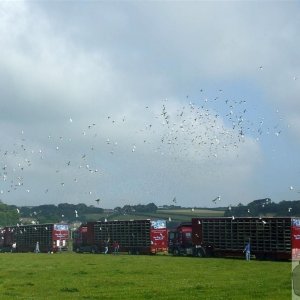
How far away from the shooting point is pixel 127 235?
84500 mm

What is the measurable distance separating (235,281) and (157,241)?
48.2 m

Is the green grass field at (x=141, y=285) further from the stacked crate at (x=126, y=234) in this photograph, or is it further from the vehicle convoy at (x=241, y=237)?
the stacked crate at (x=126, y=234)

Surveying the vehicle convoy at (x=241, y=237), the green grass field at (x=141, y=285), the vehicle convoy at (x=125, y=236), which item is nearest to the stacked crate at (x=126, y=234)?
the vehicle convoy at (x=125, y=236)

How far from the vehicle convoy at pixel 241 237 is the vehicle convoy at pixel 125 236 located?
4.58 meters

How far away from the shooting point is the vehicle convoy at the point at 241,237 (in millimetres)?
60469

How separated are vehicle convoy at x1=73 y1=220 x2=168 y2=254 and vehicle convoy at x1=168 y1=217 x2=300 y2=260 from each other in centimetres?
458

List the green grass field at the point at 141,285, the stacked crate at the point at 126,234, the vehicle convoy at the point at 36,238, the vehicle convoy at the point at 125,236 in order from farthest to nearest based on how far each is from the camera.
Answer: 1. the vehicle convoy at the point at 36,238
2. the stacked crate at the point at 126,234
3. the vehicle convoy at the point at 125,236
4. the green grass field at the point at 141,285

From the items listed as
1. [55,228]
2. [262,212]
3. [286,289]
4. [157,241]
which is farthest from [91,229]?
[286,289]

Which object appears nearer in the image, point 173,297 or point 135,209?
point 173,297

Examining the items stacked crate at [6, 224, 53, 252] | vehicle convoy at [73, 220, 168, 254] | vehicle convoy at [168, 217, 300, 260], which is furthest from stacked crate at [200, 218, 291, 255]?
stacked crate at [6, 224, 53, 252]

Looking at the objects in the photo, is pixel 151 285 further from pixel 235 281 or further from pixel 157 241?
pixel 157 241

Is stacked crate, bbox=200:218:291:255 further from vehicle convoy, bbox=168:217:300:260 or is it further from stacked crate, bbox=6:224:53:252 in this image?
stacked crate, bbox=6:224:53:252

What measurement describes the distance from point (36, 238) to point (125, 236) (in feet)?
68.4

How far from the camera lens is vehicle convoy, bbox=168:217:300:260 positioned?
2381 inches
